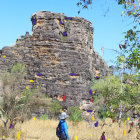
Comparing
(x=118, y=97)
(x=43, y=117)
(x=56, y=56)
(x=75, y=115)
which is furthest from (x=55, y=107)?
(x=118, y=97)

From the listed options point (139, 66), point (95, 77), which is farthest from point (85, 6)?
point (95, 77)

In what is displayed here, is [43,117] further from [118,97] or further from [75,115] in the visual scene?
[118,97]

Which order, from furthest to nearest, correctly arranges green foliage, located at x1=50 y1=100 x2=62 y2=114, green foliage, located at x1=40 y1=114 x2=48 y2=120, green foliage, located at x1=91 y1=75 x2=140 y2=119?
green foliage, located at x1=50 y1=100 x2=62 y2=114, green foliage, located at x1=40 y1=114 x2=48 y2=120, green foliage, located at x1=91 y1=75 x2=140 y2=119

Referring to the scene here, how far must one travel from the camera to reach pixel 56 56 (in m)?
23.2

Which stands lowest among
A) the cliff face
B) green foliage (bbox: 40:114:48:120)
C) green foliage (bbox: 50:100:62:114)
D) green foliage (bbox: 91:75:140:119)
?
green foliage (bbox: 40:114:48:120)

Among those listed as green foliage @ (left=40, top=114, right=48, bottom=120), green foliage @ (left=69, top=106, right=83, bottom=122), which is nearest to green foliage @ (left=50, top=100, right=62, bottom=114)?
green foliage @ (left=40, top=114, right=48, bottom=120)

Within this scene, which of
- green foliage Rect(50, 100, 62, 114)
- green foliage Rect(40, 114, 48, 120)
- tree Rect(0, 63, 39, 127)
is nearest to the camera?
tree Rect(0, 63, 39, 127)

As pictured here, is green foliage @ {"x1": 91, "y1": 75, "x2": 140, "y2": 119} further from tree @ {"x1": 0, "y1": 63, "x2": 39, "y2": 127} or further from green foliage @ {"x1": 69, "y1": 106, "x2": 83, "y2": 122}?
tree @ {"x1": 0, "y1": 63, "x2": 39, "y2": 127}

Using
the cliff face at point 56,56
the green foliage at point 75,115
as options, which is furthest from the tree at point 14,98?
the green foliage at point 75,115

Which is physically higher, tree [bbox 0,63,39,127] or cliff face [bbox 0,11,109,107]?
cliff face [bbox 0,11,109,107]

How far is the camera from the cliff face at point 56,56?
22.5 metres

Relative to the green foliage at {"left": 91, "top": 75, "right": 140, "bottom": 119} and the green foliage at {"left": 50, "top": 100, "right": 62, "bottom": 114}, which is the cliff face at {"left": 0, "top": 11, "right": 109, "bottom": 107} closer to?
the green foliage at {"left": 50, "top": 100, "right": 62, "bottom": 114}

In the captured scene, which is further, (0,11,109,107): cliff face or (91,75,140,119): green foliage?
(0,11,109,107): cliff face

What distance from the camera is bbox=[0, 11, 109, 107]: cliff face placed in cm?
2248
